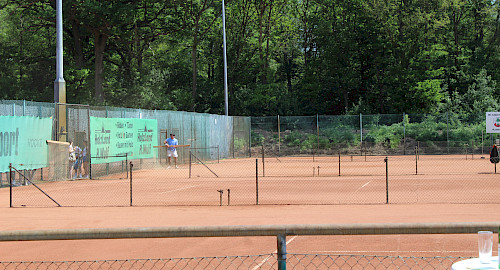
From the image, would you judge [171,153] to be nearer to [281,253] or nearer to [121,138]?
[121,138]

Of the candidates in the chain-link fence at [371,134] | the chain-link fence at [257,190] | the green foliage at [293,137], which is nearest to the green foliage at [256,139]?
the chain-link fence at [371,134]

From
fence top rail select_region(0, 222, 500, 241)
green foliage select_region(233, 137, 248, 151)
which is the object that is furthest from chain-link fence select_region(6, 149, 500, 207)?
green foliage select_region(233, 137, 248, 151)

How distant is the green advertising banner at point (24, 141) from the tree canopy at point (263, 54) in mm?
27567

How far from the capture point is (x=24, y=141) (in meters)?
21.8

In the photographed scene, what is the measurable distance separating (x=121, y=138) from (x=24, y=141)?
22.2ft

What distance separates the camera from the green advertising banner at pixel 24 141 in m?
20.7

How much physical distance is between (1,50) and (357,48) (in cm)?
3490

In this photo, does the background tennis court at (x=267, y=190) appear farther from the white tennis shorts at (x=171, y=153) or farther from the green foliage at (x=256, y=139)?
the green foliage at (x=256, y=139)

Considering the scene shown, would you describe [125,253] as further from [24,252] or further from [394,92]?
[394,92]

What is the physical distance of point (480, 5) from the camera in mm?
62156

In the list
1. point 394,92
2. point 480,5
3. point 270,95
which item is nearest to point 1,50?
point 270,95

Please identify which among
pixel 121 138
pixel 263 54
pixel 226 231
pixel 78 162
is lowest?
pixel 78 162

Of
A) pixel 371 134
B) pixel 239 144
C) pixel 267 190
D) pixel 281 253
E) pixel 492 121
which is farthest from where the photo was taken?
pixel 371 134

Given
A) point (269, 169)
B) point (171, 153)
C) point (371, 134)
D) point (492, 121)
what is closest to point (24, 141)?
point (171, 153)
